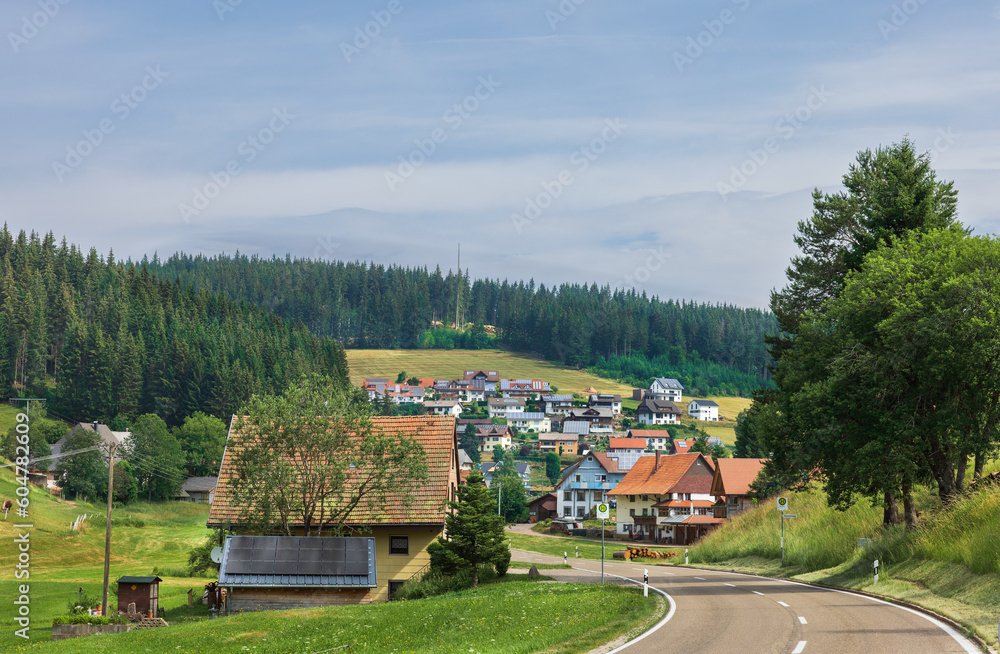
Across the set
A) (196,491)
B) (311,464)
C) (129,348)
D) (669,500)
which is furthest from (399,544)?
(129,348)

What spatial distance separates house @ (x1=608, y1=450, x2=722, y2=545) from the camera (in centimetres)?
9462

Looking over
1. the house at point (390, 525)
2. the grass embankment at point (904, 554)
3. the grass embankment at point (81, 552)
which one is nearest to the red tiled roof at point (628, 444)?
the grass embankment at point (81, 552)

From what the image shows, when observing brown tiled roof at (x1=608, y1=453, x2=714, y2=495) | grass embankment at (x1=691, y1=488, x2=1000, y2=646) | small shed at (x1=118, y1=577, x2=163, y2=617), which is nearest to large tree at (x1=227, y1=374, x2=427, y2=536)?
small shed at (x1=118, y1=577, x2=163, y2=617)

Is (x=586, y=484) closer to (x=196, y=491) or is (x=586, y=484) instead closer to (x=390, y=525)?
(x=196, y=491)

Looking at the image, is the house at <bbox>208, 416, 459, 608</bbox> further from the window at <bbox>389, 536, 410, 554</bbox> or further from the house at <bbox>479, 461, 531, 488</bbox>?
the house at <bbox>479, 461, 531, 488</bbox>

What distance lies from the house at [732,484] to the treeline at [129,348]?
88.6 m

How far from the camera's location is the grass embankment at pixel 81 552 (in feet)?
133

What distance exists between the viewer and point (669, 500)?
98.2m

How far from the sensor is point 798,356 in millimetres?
36656

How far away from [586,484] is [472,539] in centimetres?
9641

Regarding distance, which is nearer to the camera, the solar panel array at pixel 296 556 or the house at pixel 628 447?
the solar panel array at pixel 296 556

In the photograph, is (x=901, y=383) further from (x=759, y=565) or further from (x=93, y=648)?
(x=93, y=648)

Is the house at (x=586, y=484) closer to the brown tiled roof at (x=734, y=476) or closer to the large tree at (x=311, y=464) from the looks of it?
the brown tiled roof at (x=734, y=476)

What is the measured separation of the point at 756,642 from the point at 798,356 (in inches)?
834
